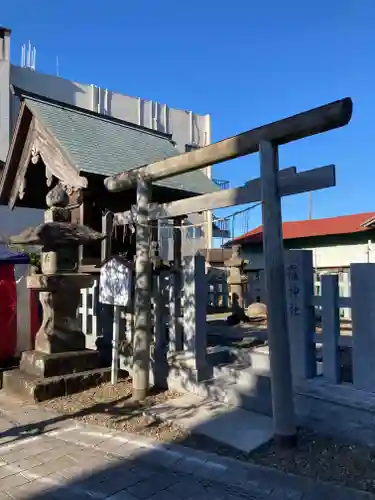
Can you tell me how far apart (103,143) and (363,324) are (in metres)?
6.57

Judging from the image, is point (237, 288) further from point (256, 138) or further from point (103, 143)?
point (256, 138)

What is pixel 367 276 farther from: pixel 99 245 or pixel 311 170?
pixel 99 245

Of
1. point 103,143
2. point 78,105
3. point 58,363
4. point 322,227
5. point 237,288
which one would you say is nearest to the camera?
point 58,363

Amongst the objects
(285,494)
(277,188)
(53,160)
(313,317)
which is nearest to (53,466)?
(285,494)

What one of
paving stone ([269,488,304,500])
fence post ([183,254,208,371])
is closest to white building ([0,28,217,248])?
fence post ([183,254,208,371])

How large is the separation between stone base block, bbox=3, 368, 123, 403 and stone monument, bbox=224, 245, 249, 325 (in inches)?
208

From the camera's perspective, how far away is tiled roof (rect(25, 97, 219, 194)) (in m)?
8.14

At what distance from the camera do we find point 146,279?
626 centimetres

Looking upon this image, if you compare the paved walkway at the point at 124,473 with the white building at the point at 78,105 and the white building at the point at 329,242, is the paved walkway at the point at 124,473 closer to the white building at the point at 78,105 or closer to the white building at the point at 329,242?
the white building at the point at 78,105

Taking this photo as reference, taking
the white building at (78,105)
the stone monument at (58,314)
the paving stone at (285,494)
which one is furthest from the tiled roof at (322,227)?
the paving stone at (285,494)

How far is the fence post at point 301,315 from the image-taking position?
4.96 metres

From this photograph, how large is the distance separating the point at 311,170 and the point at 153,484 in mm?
3250

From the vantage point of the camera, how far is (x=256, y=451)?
4305 mm

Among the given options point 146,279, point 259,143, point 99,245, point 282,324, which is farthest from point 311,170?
point 99,245
